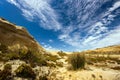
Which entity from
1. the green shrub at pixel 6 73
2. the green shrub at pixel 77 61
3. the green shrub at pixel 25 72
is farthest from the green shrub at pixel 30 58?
the green shrub at pixel 6 73

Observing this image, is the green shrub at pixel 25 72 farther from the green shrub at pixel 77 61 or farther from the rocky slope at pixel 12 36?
the rocky slope at pixel 12 36

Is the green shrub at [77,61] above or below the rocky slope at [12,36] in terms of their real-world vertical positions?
below

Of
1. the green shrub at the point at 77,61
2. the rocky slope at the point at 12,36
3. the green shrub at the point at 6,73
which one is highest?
the rocky slope at the point at 12,36

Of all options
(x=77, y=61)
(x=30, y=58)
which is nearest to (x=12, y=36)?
(x=30, y=58)

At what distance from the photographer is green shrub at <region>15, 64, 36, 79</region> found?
1902 centimetres

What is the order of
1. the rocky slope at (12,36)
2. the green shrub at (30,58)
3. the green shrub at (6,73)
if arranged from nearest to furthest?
the green shrub at (6,73), the green shrub at (30,58), the rocky slope at (12,36)

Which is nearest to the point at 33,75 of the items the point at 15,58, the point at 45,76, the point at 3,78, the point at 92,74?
the point at 45,76

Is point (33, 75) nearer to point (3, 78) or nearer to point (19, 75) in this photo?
point (19, 75)

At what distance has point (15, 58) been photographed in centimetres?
2277

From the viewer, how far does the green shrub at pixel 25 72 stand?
19.0 meters

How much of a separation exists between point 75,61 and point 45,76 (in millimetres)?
5171

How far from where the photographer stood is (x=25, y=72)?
1930cm

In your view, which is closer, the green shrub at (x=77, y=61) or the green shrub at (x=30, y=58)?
the green shrub at (x=30, y=58)

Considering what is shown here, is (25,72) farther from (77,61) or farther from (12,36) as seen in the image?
(12,36)
